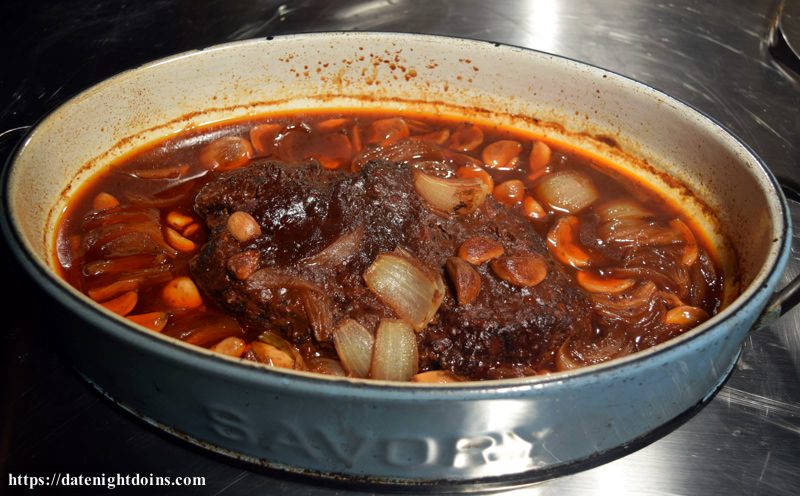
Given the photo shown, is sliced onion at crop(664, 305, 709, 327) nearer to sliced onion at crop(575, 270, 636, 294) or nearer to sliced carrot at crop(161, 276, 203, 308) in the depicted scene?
sliced onion at crop(575, 270, 636, 294)

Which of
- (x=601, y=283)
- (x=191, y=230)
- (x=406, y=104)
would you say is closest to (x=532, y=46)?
(x=406, y=104)

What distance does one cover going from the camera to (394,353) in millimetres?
2197

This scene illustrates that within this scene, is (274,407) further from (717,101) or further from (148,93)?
(717,101)

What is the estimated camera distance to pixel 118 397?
213cm

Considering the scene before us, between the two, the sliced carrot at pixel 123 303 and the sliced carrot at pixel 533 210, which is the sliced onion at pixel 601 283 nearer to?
the sliced carrot at pixel 533 210

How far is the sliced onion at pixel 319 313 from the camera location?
2297mm

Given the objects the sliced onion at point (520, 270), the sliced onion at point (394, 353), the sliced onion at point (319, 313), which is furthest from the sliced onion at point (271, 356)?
the sliced onion at point (520, 270)

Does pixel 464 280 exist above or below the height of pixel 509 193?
above

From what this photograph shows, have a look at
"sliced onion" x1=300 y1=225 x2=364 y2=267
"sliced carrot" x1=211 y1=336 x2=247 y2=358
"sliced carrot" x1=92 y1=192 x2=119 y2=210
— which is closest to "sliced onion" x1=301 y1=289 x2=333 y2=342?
"sliced onion" x1=300 y1=225 x2=364 y2=267

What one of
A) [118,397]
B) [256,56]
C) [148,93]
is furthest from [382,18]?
[118,397]

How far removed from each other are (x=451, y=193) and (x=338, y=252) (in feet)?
1.71

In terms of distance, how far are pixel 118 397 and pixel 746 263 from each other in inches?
86.5

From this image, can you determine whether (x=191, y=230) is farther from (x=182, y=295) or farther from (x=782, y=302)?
(x=782, y=302)

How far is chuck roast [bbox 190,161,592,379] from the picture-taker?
2.32m
